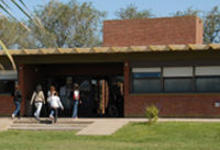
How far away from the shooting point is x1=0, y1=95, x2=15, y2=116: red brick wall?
1977cm

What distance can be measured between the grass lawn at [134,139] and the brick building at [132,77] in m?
3.15

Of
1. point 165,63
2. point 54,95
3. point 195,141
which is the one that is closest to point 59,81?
point 54,95

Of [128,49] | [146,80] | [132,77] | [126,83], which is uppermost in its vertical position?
[128,49]

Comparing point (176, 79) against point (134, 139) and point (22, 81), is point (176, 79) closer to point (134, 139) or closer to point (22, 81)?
point (134, 139)

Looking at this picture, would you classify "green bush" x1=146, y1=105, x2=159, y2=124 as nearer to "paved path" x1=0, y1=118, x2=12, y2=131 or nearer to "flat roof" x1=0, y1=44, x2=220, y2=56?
"flat roof" x1=0, y1=44, x2=220, y2=56

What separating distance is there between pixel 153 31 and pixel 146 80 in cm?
591

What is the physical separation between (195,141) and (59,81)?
11320 millimetres

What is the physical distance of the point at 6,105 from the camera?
1983 centimetres

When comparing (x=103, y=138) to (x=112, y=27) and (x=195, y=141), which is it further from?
(x=112, y=27)

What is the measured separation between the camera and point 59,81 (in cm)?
2217

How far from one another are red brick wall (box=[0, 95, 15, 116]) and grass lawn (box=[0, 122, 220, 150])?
438 cm

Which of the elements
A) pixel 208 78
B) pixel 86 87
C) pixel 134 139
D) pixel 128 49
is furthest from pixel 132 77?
pixel 134 139

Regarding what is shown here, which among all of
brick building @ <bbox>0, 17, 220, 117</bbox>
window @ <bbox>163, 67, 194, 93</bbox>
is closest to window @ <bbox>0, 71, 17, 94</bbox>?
brick building @ <bbox>0, 17, 220, 117</bbox>

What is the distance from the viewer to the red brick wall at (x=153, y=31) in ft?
76.4
